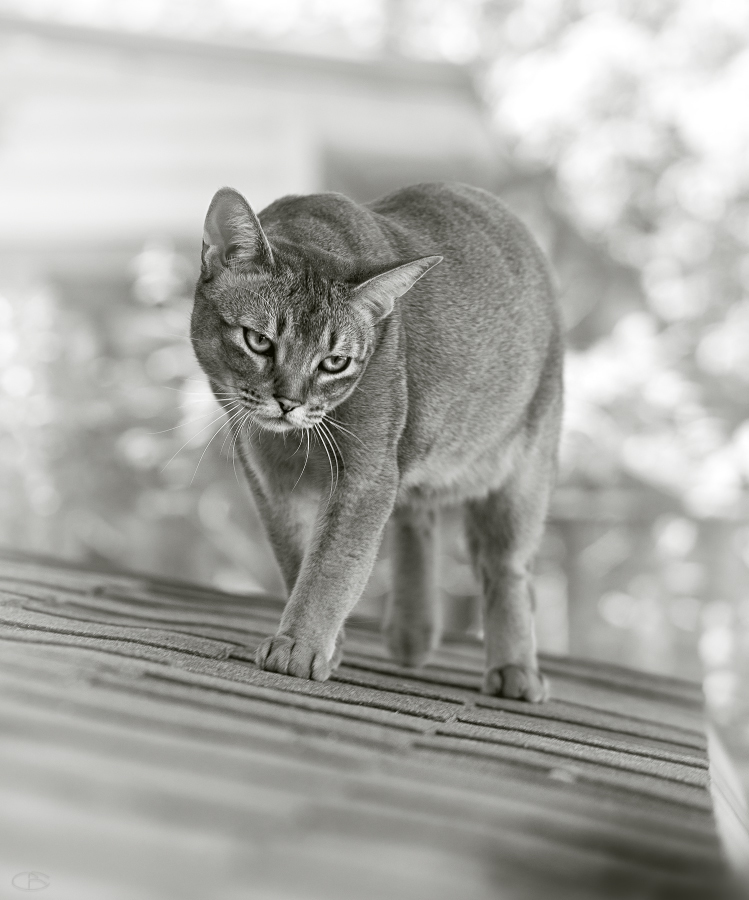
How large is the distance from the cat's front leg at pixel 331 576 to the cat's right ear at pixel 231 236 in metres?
0.40

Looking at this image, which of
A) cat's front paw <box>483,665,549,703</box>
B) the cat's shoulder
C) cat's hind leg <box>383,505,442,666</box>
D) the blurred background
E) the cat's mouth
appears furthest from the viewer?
the blurred background

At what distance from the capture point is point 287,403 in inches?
66.0

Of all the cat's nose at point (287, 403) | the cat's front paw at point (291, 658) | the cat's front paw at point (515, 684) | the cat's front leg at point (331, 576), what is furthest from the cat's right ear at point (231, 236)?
the cat's front paw at point (515, 684)

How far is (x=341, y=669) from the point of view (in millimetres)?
1856

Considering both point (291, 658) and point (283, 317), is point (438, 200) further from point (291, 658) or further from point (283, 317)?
point (291, 658)

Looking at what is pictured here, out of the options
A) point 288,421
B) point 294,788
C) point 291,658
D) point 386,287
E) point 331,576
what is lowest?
point 294,788

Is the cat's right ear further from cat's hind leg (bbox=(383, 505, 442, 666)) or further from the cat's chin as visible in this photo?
cat's hind leg (bbox=(383, 505, 442, 666))

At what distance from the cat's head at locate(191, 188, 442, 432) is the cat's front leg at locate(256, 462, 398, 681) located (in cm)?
16

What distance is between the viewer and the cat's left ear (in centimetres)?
172

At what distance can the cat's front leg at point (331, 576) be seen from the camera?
1596 mm

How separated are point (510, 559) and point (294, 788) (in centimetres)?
120
